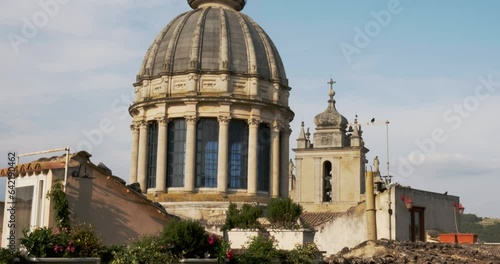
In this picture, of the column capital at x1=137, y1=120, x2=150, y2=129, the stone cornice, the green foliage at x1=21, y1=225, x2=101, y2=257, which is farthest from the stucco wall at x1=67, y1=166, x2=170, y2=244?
the column capital at x1=137, y1=120, x2=150, y2=129

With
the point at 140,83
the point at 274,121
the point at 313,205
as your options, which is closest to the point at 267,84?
the point at 274,121

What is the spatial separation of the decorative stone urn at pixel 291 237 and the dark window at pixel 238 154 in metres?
24.3

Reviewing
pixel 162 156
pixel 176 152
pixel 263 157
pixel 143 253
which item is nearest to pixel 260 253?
pixel 143 253

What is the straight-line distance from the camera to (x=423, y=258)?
2803cm

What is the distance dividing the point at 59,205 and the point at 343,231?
18.9m

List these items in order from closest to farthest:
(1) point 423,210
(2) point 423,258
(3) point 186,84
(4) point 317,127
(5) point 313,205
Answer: (2) point 423,258
(1) point 423,210
(3) point 186,84
(5) point 313,205
(4) point 317,127

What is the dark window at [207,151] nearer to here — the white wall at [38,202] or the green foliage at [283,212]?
the green foliage at [283,212]

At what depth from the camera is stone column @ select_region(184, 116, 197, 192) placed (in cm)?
4969

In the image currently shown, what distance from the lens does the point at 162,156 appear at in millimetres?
51188

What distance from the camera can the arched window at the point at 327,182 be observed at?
66312 mm

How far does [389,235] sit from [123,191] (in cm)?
1606

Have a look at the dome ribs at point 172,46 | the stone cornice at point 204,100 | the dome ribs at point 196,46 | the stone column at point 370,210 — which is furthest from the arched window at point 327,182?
the stone column at point 370,210

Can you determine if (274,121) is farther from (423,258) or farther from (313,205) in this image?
(423,258)

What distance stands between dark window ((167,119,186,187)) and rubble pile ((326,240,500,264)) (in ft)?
72.4
